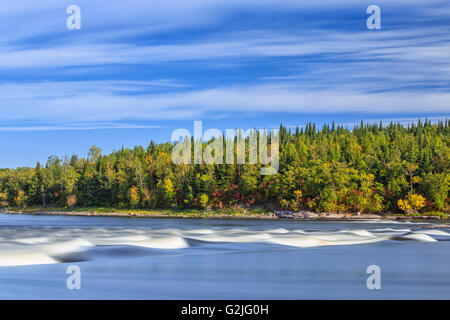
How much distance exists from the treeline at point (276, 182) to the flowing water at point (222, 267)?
48.0 m

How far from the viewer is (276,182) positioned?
9031 centimetres

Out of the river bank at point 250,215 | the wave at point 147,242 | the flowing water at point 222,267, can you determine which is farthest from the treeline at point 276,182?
the flowing water at point 222,267

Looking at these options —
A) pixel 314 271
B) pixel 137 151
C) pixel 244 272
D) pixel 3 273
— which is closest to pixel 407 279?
pixel 314 271

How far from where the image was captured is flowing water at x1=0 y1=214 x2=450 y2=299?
66.6ft

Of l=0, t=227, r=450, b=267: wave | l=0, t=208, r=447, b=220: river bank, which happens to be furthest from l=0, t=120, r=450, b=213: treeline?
l=0, t=227, r=450, b=267: wave

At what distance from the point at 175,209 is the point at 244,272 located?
75719 mm

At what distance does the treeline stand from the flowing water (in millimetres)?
47971

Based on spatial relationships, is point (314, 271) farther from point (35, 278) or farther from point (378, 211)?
point (378, 211)

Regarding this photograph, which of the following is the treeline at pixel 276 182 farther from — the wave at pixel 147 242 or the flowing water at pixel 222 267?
the flowing water at pixel 222 267

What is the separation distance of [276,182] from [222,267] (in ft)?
214

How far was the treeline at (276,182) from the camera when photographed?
8469cm

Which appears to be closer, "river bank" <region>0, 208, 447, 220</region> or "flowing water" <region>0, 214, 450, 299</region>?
"flowing water" <region>0, 214, 450, 299</region>

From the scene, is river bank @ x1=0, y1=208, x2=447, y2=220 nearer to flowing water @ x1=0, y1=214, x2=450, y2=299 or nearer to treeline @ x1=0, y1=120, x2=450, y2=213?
treeline @ x1=0, y1=120, x2=450, y2=213
